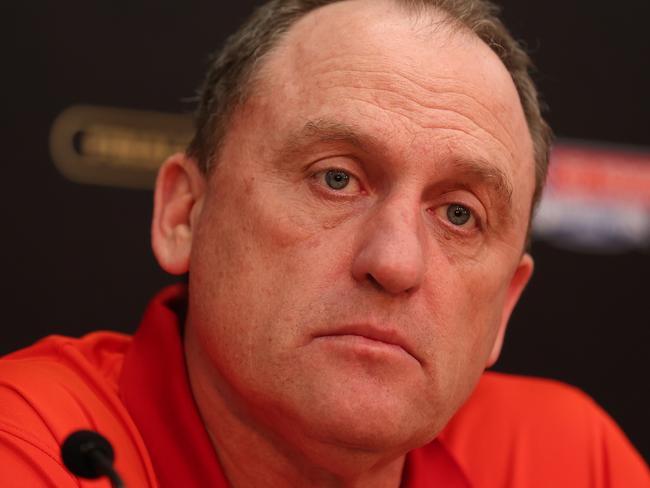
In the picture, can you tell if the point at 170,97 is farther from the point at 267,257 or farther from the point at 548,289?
the point at 548,289

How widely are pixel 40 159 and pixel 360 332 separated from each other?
3.91 ft

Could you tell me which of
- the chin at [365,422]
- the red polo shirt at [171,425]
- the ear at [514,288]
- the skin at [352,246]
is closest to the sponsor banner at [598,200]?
the red polo shirt at [171,425]

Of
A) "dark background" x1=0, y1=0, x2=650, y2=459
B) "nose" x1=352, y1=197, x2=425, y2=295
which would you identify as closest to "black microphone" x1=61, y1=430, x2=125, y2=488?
"nose" x1=352, y1=197, x2=425, y2=295

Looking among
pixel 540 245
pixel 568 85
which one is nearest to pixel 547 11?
pixel 568 85

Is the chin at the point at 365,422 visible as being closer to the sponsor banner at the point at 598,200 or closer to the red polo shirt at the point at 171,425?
the red polo shirt at the point at 171,425

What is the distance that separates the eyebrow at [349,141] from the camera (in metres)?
1.61

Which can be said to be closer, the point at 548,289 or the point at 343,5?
the point at 343,5

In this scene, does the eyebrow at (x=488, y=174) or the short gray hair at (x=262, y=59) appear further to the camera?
the short gray hair at (x=262, y=59)

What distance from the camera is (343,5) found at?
71.4 inches

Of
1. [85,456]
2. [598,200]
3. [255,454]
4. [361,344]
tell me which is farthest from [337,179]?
[598,200]

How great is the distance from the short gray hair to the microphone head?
0.66 meters

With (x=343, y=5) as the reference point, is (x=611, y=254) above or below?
below

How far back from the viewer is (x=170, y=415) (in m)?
1.75

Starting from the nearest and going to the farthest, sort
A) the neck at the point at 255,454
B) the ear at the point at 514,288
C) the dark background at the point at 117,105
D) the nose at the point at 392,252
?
the nose at the point at 392,252 → the neck at the point at 255,454 → the ear at the point at 514,288 → the dark background at the point at 117,105
